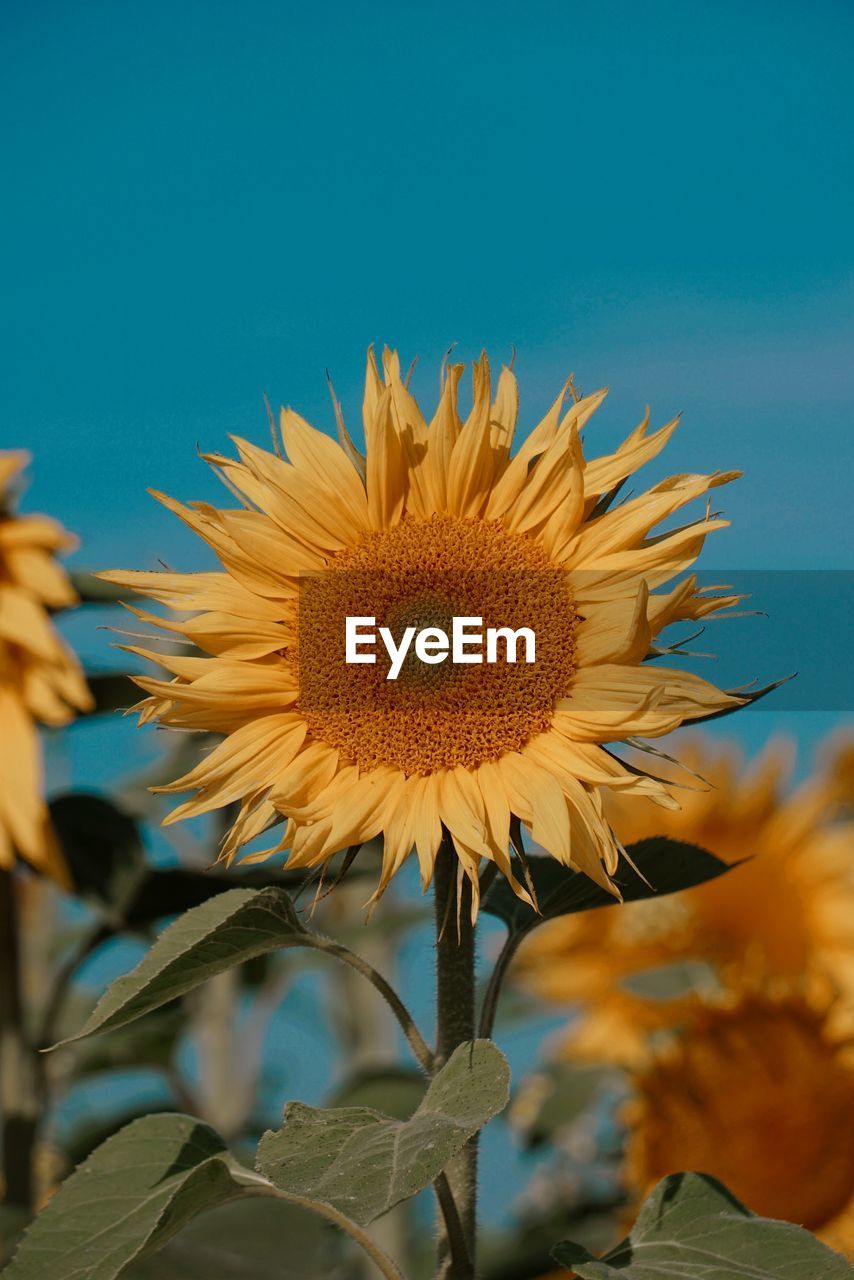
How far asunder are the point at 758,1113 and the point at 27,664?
128cm

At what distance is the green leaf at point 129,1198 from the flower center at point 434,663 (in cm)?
34

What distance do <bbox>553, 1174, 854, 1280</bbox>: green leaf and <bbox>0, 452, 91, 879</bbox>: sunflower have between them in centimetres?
50

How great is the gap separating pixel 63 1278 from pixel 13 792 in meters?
0.43

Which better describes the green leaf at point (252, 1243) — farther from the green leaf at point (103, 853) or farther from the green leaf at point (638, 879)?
the green leaf at point (638, 879)

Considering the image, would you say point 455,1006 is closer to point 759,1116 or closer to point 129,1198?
point 129,1198

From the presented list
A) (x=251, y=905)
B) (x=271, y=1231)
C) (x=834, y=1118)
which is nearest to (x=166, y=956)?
(x=251, y=905)

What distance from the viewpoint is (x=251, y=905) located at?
113 centimetres

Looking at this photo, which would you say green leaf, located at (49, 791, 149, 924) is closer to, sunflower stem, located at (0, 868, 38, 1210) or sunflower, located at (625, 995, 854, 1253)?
sunflower stem, located at (0, 868, 38, 1210)

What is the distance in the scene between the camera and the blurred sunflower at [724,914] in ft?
8.09

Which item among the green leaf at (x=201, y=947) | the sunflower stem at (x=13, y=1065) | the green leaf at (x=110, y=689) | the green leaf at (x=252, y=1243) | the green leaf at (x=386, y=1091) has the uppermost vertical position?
the green leaf at (x=110, y=689)

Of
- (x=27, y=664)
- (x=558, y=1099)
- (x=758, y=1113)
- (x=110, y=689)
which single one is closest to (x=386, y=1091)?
(x=558, y=1099)

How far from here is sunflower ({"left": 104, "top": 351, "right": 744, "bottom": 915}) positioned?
3.79 feet

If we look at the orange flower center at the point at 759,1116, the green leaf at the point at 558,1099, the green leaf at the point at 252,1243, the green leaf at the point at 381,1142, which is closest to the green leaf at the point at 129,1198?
the green leaf at the point at 381,1142

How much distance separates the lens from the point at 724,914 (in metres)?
2.52
